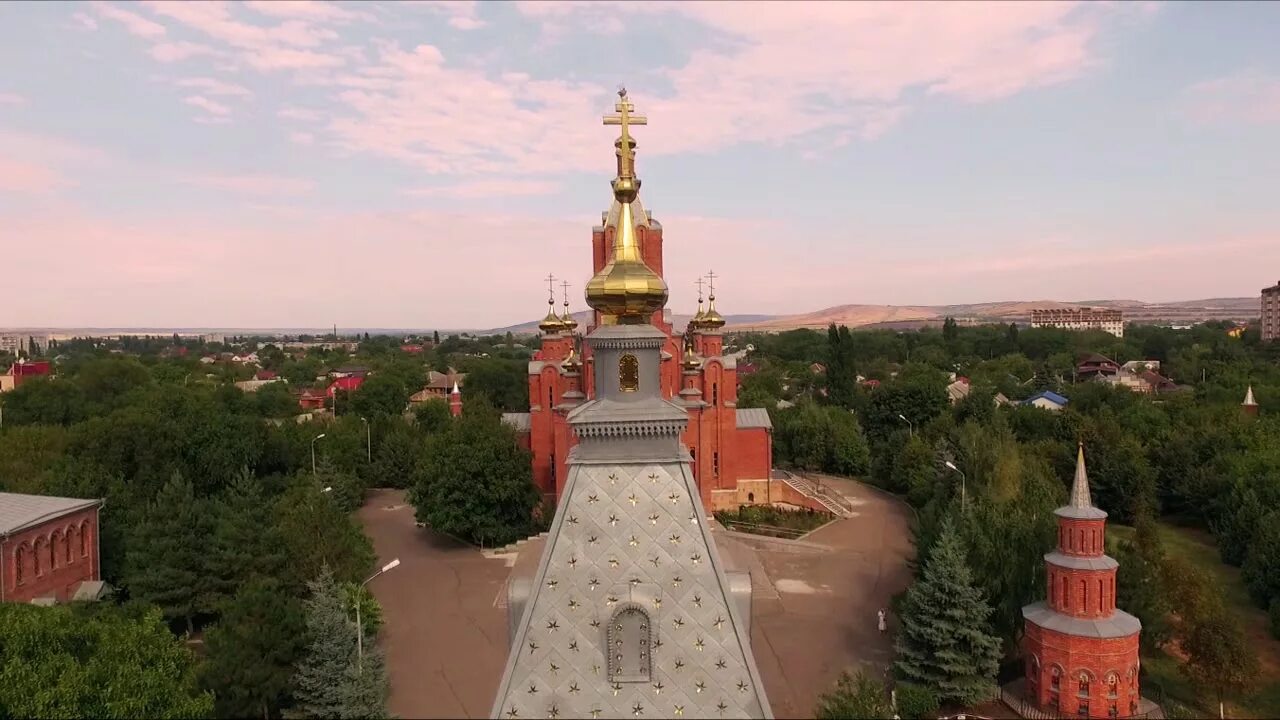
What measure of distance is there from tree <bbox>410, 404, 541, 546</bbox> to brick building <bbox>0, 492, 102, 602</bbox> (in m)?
11.5

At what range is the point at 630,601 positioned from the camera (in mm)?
8992

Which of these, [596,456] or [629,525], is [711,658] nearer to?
[629,525]

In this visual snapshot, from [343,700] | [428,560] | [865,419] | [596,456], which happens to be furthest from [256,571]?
[865,419]

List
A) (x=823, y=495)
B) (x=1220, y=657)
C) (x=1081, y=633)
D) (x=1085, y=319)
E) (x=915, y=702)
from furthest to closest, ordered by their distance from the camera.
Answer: (x=1085, y=319) → (x=823, y=495) → (x=915, y=702) → (x=1081, y=633) → (x=1220, y=657)

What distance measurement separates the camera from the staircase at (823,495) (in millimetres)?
37125

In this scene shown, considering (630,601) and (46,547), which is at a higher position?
(630,601)

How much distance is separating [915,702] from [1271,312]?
132796mm

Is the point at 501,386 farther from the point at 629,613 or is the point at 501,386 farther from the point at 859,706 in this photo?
the point at 629,613

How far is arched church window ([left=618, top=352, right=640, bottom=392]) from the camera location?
1089 cm

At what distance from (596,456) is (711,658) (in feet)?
9.45

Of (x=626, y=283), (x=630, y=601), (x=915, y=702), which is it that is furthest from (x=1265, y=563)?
(x=630, y=601)

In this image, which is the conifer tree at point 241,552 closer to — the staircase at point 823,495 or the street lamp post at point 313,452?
the street lamp post at point 313,452

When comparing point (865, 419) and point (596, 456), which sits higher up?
point (596, 456)

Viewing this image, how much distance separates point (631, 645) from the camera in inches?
357
